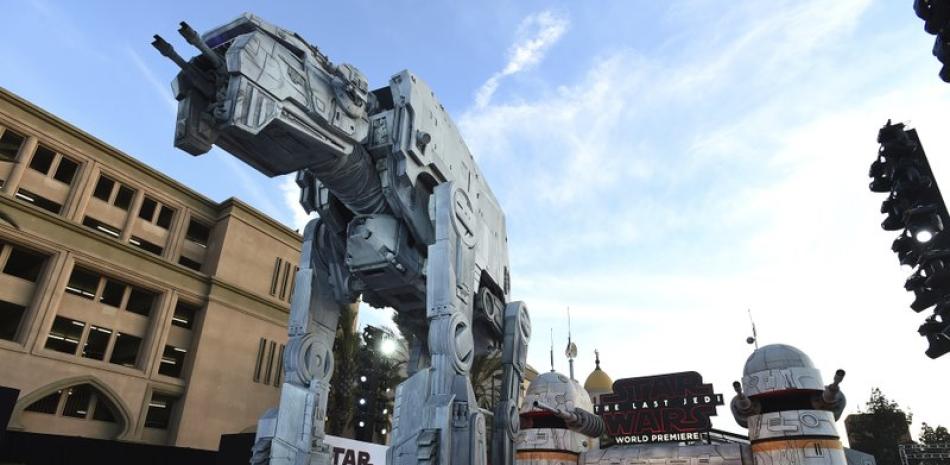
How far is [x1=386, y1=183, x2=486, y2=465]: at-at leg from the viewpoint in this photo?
7.00 metres

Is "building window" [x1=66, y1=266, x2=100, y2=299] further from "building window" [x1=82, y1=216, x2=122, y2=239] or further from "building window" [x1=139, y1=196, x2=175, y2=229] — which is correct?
"building window" [x1=139, y1=196, x2=175, y2=229]

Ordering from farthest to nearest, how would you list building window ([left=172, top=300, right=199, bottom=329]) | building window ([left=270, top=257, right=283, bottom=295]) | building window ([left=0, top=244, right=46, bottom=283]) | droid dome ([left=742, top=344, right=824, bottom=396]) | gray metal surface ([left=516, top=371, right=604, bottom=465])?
building window ([left=270, top=257, right=283, bottom=295]), building window ([left=172, top=300, right=199, bottom=329]), building window ([left=0, top=244, right=46, bottom=283]), gray metal surface ([left=516, top=371, right=604, bottom=465]), droid dome ([left=742, top=344, right=824, bottom=396])

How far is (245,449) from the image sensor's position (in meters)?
18.6

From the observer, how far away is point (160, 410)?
25.3 metres

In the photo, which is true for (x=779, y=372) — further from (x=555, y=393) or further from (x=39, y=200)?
(x=39, y=200)

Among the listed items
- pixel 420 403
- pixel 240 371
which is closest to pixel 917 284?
pixel 420 403

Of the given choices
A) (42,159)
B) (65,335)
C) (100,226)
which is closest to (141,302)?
(65,335)

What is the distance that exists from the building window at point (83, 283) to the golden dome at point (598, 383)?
3527 centimetres

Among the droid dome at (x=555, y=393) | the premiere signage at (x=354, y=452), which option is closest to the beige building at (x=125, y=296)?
the premiere signage at (x=354, y=452)

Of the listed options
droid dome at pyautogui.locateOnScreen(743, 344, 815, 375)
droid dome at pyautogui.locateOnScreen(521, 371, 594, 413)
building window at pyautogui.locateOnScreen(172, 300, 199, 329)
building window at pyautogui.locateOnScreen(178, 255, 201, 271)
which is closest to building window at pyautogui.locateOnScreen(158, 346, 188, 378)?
building window at pyautogui.locateOnScreen(172, 300, 199, 329)

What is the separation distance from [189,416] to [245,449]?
25.7 feet

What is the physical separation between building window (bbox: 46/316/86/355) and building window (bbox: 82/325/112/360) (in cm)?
49

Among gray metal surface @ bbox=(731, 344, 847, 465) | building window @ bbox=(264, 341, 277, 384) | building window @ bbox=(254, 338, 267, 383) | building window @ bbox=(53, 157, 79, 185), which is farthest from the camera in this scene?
building window @ bbox=(264, 341, 277, 384)

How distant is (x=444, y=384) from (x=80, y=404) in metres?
23.3
